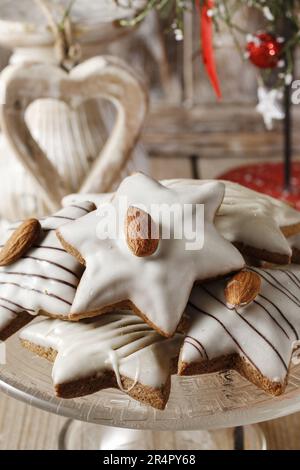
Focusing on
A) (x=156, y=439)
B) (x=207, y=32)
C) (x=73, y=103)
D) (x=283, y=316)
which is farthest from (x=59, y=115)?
(x=283, y=316)

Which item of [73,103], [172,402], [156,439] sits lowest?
[156,439]

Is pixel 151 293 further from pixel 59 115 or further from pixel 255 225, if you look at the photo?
pixel 59 115

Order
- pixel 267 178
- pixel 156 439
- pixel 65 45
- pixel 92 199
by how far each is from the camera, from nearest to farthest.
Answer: pixel 92 199 → pixel 156 439 → pixel 65 45 → pixel 267 178

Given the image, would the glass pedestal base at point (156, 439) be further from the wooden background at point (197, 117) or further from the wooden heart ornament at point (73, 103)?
the wooden background at point (197, 117)

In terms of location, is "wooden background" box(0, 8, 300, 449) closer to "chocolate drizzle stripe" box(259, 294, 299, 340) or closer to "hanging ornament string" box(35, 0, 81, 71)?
"hanging ornament string" box(35, 0, 81, 71)

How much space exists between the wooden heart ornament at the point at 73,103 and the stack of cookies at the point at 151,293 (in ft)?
1.20

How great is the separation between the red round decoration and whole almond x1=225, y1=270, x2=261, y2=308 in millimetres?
734

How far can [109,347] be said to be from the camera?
24.4 inches

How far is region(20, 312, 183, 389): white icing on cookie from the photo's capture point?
0.60 meters

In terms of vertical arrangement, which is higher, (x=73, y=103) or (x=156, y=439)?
(x=73, y=103)

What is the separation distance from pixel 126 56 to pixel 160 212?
3.05 ft

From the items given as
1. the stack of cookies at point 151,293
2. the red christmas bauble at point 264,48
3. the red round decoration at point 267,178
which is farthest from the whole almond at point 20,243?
the red round decoration at point 267,178

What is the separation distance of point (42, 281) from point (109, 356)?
95mm

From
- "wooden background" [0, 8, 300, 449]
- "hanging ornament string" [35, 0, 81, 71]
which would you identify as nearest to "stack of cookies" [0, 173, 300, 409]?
"hanging ornament string" [35, 0, 81, 71]
